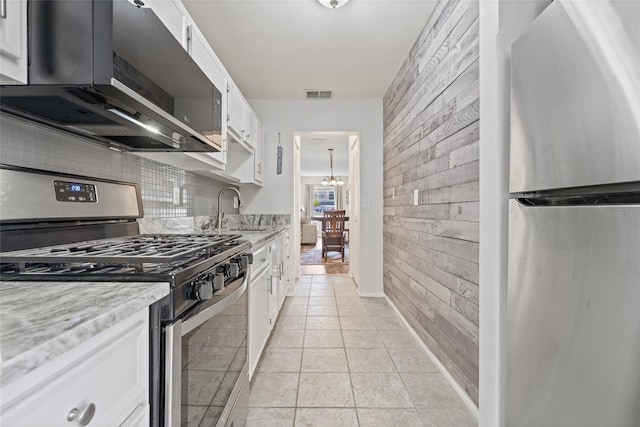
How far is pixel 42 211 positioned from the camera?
1024mm

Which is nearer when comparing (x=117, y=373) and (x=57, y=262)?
(x=117, y=373)

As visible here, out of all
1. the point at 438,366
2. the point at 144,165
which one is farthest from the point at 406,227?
the point at 144,165

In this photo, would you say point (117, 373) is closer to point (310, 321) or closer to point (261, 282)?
point (261, 282)

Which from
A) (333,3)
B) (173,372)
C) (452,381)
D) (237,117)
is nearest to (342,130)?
(237,117)

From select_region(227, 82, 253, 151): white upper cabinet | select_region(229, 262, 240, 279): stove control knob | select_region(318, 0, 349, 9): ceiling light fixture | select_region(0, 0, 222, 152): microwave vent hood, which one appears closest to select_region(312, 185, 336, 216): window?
select_region(227, 82, 253, 151): white upper cabinet

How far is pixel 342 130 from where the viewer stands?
11.9ft

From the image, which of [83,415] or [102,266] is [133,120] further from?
[83,415]

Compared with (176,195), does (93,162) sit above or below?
above

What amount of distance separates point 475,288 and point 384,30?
2016mm

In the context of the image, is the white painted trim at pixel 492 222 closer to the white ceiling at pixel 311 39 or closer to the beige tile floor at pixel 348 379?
the beige tile floor at pixel 348 379

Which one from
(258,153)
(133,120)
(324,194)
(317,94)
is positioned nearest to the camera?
(133,120)

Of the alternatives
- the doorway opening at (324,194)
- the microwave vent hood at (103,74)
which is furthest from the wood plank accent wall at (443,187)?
the microwave vent hood at (103,74)

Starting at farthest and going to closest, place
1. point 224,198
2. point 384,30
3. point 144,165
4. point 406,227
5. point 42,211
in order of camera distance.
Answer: point 224,198, point 406,227, point 384,30, point 144,165, point 42,211

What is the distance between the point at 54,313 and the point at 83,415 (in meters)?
0.17
